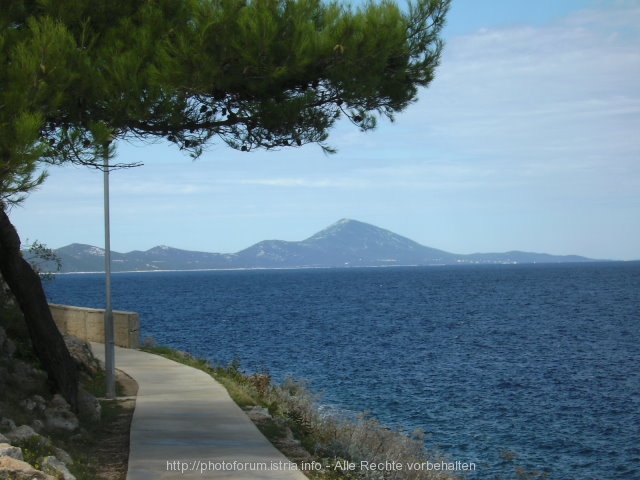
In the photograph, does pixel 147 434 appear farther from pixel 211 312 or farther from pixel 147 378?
pixel 211 312

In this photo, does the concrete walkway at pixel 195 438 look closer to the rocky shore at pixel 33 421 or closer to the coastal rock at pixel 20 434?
the rocky shore at pixel 33 421

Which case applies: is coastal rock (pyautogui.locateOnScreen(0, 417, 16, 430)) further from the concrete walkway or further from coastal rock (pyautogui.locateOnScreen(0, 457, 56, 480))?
coastal rock (pyautogui.locateOnScreen(0, 457, 56, 480))

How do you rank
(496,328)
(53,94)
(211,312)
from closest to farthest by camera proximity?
(53,94), (496,328), (211,312)

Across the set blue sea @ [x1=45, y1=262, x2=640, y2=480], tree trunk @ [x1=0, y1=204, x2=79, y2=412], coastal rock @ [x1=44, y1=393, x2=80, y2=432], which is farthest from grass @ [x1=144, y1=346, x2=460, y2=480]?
tree trunk @ [x1=0, y1=204, x2=79, y2=412]

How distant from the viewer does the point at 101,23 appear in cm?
1077

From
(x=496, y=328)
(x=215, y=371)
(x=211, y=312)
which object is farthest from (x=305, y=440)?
(x=211, y=312)

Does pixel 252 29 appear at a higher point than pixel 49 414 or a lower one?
higher

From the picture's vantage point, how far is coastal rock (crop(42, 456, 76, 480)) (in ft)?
26.5

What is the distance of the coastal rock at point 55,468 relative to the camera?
8.07 m

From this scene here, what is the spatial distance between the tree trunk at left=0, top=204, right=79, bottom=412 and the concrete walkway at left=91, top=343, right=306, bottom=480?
122 cm

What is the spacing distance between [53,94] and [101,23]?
1.92 meters

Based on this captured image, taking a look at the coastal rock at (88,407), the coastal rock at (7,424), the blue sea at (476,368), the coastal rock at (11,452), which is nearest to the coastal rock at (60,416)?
the coastal rock at (88,407)

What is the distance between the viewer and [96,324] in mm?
24219

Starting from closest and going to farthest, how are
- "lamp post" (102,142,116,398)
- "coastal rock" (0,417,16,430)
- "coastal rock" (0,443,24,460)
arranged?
1. "coastal rock" (0,443,24,460)
2. "coastal rock" (0,417,16,430)
3. "lamp post" (102,142,116,398)
